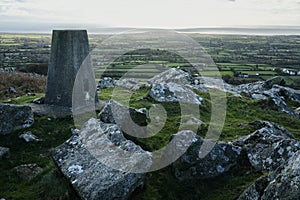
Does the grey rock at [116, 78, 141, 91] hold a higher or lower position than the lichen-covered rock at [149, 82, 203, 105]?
lower

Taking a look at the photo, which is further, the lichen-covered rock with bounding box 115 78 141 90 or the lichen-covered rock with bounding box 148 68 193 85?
the lichen-covered rock with bounding box 148 68 193 85

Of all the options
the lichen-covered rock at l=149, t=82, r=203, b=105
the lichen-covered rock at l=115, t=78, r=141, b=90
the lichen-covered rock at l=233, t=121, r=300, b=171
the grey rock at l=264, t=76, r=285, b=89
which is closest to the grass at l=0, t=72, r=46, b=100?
the lichen-covered rock at l=115, t=78, r=141, b=90

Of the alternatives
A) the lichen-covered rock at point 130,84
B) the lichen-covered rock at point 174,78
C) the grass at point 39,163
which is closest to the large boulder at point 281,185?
the grass at point 39,163

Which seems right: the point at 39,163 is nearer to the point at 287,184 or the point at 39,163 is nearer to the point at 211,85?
the point at 287,184

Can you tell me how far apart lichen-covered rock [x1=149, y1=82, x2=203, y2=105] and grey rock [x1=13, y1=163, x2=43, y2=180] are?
8.00 m

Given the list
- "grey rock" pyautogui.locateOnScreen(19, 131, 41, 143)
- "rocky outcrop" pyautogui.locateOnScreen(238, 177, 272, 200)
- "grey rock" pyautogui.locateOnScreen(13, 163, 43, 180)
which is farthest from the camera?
"grey rock" pyautogui.locateOnScreen(19, 131, 41, 143)

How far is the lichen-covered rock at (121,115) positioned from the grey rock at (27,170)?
3011mm

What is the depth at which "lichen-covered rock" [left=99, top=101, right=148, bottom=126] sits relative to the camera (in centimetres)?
1212

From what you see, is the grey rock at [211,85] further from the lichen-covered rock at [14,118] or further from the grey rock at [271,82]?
the lichen-covered rock at [14,118]

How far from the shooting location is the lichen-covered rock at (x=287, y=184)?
6480mm

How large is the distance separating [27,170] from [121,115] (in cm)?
373

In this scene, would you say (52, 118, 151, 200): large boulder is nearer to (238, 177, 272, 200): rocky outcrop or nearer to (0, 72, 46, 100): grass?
(238, 177, 272, 200): rocky outcrop

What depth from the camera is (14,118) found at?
1348cm

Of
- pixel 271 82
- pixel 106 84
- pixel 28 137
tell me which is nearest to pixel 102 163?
pixel 28 137
